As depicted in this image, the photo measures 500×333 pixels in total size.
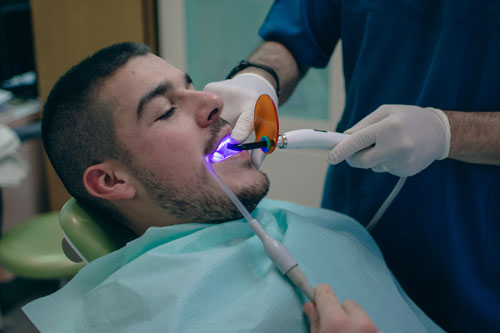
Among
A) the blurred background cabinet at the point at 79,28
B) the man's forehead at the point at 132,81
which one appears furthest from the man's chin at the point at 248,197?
the blurred background cabinet at the point at 79,28

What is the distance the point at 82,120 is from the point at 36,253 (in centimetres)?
140

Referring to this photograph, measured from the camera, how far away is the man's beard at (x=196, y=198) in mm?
1158

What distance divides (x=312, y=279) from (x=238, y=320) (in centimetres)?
20

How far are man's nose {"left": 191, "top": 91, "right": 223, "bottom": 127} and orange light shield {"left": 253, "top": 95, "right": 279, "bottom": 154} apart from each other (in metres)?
0.13

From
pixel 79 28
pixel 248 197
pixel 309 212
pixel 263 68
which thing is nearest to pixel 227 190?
pixel 248 197

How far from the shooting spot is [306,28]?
143 centimetres

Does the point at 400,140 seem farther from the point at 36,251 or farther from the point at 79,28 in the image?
the point at 79,28

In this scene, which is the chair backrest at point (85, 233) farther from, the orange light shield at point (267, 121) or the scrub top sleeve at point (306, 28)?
the scrub top sleeve at point (306, 28)

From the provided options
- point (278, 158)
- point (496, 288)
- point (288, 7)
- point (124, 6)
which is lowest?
point (278, 158)

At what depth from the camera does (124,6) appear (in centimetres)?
272

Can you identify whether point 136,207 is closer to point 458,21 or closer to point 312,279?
point 312,279

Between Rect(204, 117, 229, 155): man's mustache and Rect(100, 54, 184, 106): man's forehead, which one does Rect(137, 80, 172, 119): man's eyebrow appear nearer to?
Rect(100, 54, 184, 106): man's forehead

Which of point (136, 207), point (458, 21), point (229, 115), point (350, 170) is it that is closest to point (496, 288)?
point (350, 170)

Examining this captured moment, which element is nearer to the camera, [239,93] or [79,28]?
[239,93]
